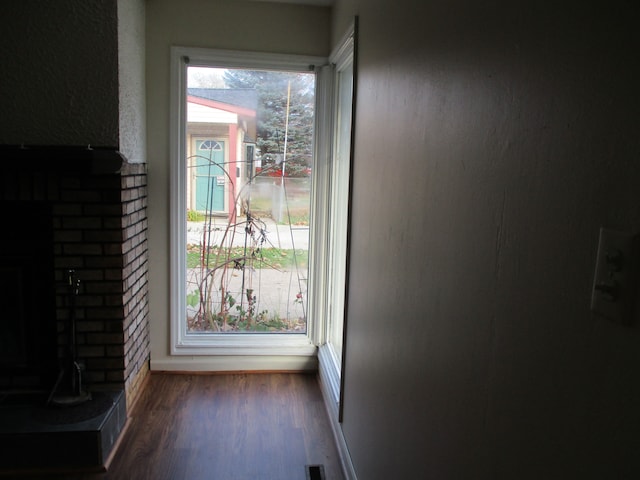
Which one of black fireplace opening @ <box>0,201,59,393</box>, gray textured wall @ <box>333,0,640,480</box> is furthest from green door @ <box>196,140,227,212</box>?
gray textured wall @ <box>333,0,640,480</box>

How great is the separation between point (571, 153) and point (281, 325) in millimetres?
3055

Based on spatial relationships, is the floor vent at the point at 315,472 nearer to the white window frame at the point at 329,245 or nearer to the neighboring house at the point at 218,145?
the white window frame at the point at 329,245

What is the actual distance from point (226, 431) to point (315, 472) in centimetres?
60

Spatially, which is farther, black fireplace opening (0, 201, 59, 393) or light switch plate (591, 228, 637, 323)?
black fireplace opening (0, 201, 59, 393)

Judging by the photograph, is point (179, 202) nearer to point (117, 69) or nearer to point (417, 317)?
point (117, 69)

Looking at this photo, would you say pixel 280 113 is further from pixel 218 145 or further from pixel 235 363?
pixel 235 363

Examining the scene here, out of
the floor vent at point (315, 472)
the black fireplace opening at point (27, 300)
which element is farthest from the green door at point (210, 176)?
the floor vent at point (315, 472)

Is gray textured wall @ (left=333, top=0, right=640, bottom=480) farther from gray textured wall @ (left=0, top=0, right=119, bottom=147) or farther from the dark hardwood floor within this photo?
gray textured wall @ (left=0, top=0, right=119, bottom=147)

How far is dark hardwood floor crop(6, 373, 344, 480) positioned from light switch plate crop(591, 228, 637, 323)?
6.64 ft

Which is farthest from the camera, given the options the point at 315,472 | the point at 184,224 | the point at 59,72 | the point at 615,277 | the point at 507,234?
the point at 184,224

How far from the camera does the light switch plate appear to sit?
23.0 inches

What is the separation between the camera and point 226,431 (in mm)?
2738

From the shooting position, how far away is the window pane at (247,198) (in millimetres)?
3338

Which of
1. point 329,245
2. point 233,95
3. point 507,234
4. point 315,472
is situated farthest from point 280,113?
point 507,234
